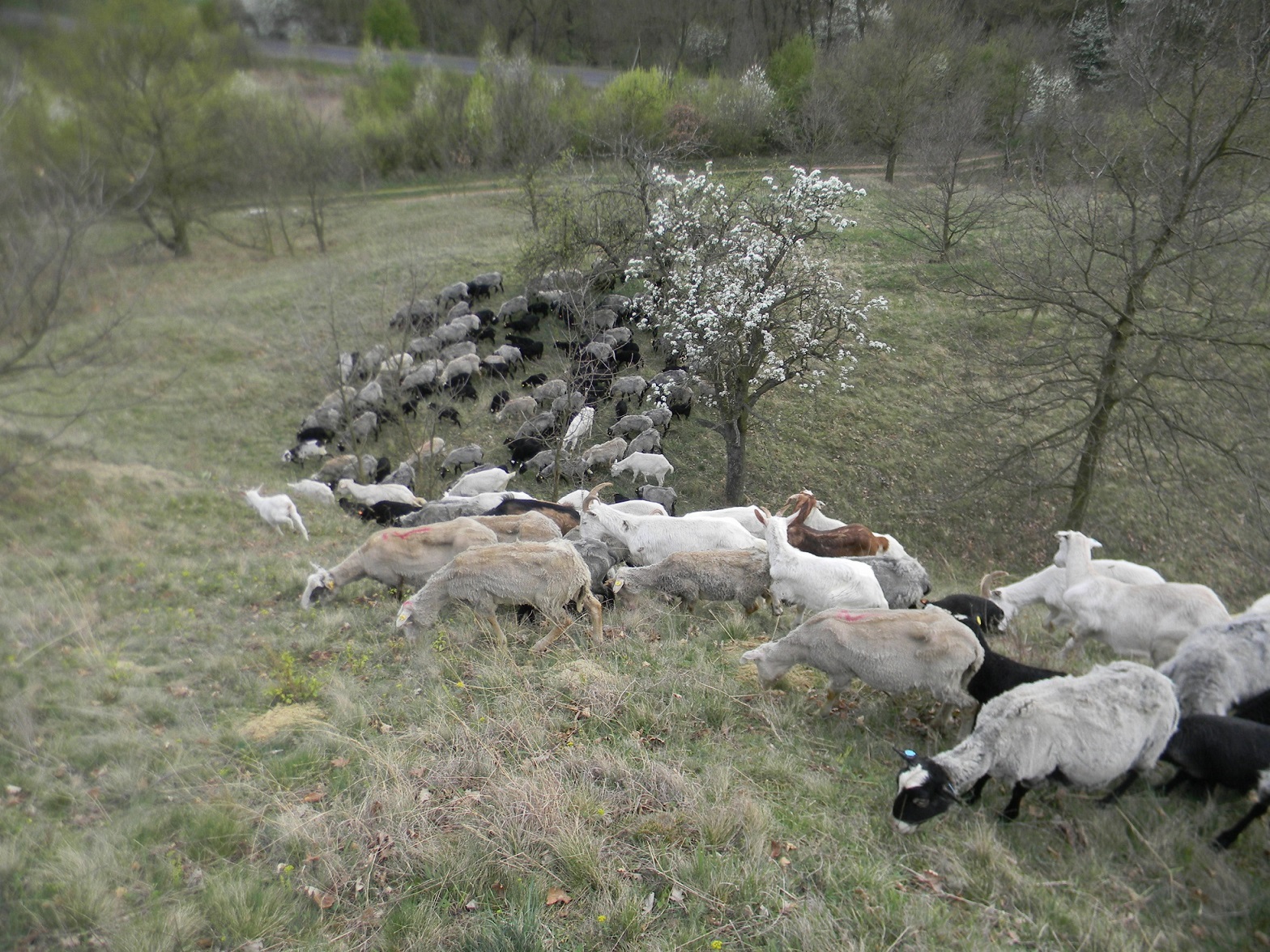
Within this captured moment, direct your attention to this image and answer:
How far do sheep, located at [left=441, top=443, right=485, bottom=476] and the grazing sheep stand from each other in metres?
11.4

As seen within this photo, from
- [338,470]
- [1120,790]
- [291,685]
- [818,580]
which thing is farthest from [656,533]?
[338,470]

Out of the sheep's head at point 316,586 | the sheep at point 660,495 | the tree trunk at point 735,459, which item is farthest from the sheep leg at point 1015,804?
the tree trunk at point 735,459

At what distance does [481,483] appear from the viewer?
16547 mm

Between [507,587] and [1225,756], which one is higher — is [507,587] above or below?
below

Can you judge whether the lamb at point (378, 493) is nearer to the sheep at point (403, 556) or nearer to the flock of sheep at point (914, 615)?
the flock of sheep at point (914, 615)

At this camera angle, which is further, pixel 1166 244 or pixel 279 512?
pixel 279 512

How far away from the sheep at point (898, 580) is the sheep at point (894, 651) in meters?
2.22

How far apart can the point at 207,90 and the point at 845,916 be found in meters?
36.1

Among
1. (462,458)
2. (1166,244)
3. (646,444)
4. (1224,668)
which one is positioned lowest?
(462,458)

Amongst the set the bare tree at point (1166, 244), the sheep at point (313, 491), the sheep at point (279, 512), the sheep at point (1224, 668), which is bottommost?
the sheep at point (313, 491)

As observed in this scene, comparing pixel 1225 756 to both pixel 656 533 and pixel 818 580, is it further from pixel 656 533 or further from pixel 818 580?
pixel 656 533

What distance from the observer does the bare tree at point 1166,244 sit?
13047mm

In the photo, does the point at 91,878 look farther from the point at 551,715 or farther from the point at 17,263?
the point at 17,263

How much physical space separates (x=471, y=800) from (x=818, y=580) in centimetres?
453
